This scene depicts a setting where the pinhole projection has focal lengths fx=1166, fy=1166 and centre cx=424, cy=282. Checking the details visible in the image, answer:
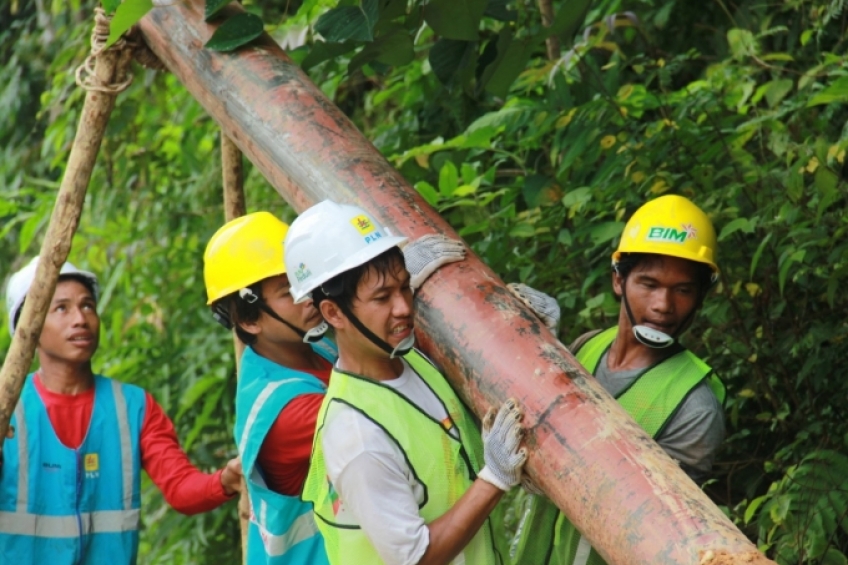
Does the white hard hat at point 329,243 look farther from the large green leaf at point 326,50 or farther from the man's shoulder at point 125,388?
the man's shoulder at point 125,388

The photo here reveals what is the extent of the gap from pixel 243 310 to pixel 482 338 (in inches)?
45.1

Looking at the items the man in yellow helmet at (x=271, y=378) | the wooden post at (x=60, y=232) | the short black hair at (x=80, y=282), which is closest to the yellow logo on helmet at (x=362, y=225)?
the man in yellow helmet at (x=271, y=378)

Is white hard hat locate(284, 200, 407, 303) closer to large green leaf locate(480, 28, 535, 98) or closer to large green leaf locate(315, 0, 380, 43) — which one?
large green leaf locate(315, 0, 380, 43)

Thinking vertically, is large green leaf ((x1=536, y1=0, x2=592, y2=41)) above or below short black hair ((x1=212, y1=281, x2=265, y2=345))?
above

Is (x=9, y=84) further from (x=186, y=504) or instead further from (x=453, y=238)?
(x=453, y=238)

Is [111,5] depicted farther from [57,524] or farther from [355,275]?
[57,524]

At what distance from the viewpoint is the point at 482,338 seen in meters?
2.56

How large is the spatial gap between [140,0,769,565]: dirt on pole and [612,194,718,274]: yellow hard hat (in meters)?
0.79

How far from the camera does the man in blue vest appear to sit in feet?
10.6

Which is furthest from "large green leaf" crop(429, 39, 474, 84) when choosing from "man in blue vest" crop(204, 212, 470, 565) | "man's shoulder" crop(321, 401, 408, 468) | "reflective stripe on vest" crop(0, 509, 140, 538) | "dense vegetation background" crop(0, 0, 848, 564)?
"reflective stripe on vest" crop(0, 509, 140, 538)

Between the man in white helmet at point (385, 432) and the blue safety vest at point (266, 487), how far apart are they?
0.50m

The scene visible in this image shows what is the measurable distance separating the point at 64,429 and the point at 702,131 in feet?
8.66

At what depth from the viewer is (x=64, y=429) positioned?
413 cm

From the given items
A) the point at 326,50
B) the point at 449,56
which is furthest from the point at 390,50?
the point at 449,56
